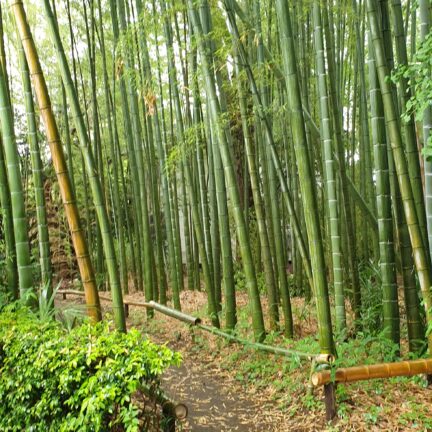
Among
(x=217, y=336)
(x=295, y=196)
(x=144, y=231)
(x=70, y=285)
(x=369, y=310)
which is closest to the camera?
(x=369, y=310)

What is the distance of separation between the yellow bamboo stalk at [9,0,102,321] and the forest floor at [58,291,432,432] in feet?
3.84

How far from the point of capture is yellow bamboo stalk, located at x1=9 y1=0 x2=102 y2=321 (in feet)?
8.42

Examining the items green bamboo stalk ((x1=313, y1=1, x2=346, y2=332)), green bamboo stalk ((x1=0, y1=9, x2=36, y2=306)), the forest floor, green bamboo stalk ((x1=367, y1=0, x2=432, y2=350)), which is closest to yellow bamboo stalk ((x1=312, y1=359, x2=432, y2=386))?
the forest floor

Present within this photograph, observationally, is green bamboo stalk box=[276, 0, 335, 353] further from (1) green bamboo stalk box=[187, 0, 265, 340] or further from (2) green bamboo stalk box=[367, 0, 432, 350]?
(1) green bamboo stalk box=[187, 0, 265, 340]

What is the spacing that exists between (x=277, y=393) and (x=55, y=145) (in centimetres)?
231

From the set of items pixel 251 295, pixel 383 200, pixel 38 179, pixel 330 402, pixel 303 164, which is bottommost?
pixel 330 402

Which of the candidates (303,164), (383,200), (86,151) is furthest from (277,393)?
(86,151)

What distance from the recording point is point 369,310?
3797 millimetres

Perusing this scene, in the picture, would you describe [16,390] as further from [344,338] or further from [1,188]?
[344,338]

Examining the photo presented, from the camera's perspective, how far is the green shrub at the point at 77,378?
191 centimetres

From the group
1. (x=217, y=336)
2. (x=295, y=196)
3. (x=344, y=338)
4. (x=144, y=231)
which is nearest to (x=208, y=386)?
(x=217, y=336)

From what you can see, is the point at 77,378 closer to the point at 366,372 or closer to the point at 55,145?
the point at 55,145

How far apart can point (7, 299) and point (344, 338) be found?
A: 263 centimetres

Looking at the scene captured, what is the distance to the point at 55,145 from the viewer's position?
8.56ft
